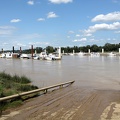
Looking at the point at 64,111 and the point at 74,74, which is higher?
the point at 64,111

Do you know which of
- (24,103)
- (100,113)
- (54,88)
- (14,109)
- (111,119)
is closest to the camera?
(111,119)

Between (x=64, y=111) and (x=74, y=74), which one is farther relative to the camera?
(x=74, y=74)

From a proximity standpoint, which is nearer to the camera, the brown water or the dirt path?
the dirt path

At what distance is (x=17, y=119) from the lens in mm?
8227

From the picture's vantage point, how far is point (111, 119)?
7.95 metres

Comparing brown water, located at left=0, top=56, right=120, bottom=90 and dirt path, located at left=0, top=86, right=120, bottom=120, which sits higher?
dirt path, located at left=0, top=86, right=120, bottom=120

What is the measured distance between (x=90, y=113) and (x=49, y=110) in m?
1.44

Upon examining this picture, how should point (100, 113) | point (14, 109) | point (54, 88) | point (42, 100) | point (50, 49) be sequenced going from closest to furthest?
point (100, 113)
point (14, 109)
point (42, 100)
point (54, 88)
point (50, 49)

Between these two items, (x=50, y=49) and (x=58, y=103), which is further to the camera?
(x=50, y=49)

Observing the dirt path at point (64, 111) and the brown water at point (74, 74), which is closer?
the dirt path at point (64, 111)

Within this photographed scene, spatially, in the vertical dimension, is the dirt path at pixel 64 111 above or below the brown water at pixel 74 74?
above

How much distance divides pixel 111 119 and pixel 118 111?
3.85 ft

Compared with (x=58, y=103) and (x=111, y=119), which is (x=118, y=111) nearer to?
(x=111, y=119)

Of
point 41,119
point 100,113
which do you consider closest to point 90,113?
point 100,113
